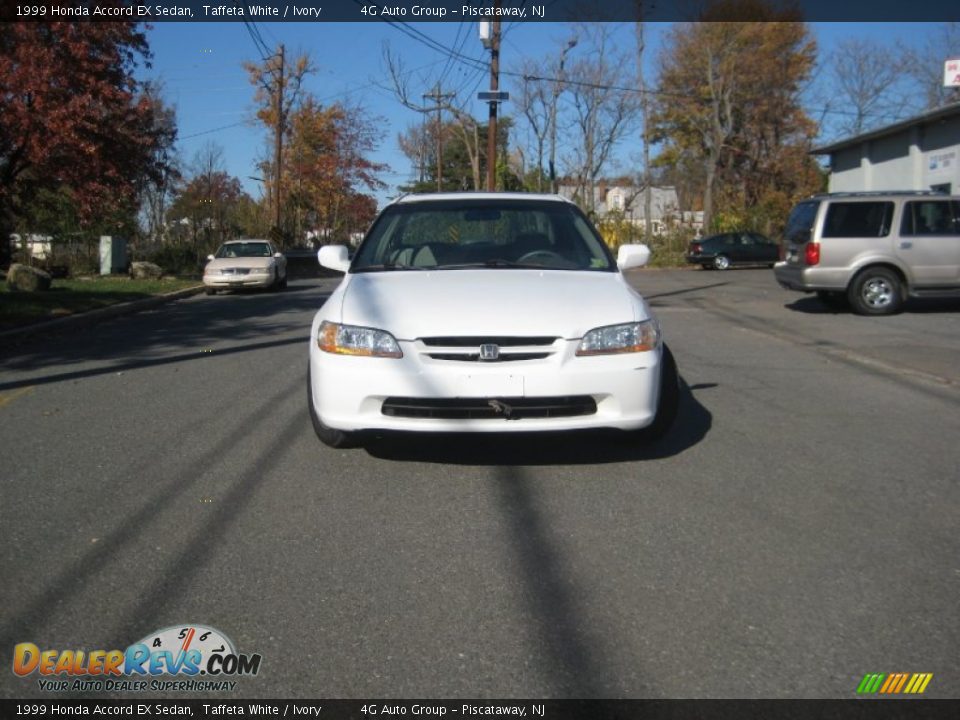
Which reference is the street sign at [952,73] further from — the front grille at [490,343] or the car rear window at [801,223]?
the front grille at [490,343]

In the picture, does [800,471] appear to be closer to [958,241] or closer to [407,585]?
[407,585]

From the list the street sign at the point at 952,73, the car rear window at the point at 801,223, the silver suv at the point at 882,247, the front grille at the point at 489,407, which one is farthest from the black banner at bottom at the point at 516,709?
the street sign at the point at 952,73

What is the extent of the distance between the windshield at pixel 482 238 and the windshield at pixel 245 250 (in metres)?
16.9

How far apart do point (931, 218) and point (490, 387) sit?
11.7m

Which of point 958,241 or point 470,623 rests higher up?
point 958,241

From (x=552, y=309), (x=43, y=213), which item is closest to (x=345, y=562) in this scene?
(x=552, y=309)

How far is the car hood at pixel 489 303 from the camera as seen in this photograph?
15.7ft

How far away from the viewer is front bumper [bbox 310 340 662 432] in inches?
185

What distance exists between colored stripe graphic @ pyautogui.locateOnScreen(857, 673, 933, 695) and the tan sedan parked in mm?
20112

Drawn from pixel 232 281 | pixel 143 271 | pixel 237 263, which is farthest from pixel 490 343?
pixel 143 271

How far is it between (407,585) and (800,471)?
2722mm

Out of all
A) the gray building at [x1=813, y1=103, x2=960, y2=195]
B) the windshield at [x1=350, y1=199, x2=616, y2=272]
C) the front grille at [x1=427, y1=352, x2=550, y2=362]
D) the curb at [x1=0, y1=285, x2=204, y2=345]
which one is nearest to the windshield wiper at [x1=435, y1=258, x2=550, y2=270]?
the windshield at [x1=350, y1=199, x2=616, y2=272]

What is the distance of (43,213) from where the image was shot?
30891 mm

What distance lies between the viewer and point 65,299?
15.6 metres
